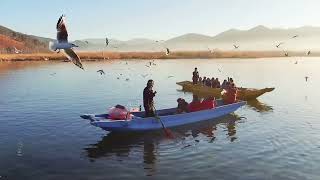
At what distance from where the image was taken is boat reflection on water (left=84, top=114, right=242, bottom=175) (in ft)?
64.9

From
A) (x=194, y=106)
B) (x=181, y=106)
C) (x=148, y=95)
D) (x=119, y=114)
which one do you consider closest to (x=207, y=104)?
(x=194, y=106)

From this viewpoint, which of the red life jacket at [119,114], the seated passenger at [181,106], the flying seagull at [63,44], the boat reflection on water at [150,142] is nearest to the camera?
the flying seagull at [63,44]

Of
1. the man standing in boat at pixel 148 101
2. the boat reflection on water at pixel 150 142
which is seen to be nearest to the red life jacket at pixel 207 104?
the boat reflection on water at pixel 150 142

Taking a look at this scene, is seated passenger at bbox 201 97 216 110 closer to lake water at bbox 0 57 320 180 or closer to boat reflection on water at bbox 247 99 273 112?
lake water at bbox 0 57 320 180

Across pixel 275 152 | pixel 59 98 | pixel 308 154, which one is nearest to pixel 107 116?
pixel 275 152

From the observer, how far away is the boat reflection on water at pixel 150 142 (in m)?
19.8

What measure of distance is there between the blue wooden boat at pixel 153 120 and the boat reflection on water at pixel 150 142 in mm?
395

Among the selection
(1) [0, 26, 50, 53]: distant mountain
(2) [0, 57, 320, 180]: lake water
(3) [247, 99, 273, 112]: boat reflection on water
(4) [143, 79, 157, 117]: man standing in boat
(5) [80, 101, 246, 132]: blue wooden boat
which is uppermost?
(1) [0, 26, 50, 53]: distant mountain

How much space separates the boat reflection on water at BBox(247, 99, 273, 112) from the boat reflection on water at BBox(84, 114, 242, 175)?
7112 mm

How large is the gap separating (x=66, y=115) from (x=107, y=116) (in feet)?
22.5

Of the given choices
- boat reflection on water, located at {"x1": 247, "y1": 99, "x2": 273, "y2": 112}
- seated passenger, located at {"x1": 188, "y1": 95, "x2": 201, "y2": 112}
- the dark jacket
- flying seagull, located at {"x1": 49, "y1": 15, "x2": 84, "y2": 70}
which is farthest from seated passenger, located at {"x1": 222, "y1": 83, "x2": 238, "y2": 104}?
flying seagull, located at {"x1": 49, "y1": 15, "x2": 84, "y2": 70}

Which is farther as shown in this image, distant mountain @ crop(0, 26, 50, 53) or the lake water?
distant mountain @ crop(0, 26, 50, 53)

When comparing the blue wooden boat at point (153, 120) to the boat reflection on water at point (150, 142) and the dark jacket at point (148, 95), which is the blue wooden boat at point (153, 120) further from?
the dark jacket at point (148, 95)

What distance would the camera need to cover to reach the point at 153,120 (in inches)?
932
